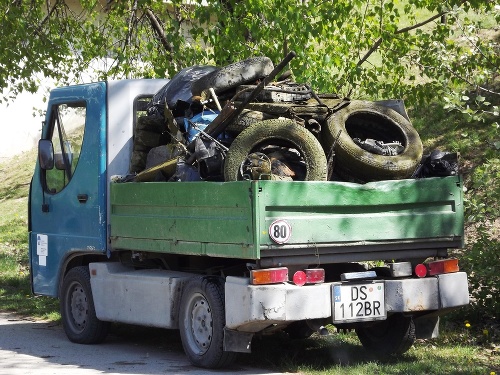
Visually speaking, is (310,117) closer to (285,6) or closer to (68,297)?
(68,297)

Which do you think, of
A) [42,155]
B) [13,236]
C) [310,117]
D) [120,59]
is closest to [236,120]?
[310,117]

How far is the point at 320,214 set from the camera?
7277 mm

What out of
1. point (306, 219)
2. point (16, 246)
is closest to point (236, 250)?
point (306, 219)

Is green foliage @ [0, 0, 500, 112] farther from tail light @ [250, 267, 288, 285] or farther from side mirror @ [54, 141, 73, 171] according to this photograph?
side mirror @ [54, 141, 73, 171]

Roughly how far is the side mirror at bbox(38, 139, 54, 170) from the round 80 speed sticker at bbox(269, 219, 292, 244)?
10.9 feet

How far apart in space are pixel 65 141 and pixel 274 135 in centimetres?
280

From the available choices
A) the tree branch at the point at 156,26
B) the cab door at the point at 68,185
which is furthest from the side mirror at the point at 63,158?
the tree branch at the point at 156,26

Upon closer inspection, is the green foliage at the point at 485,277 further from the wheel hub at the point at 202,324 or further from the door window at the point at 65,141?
the door window at the point at 65,141

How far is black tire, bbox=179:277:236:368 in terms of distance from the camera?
754cm

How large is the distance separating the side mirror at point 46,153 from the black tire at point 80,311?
1.04 m

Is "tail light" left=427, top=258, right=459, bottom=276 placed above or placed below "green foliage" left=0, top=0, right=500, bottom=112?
below

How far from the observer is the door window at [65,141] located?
953cm

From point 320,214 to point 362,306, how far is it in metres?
0.76

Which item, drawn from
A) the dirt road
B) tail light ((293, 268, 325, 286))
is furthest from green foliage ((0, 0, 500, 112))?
the dirt road
